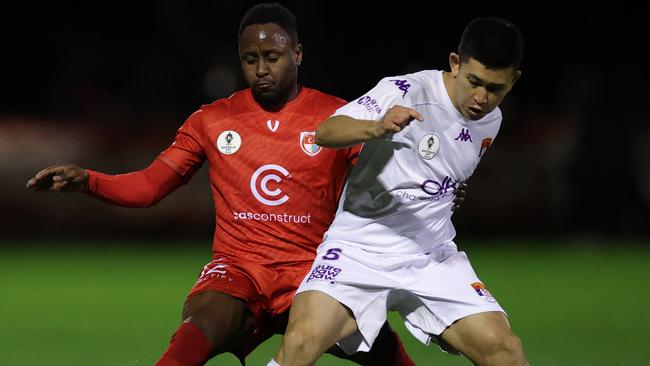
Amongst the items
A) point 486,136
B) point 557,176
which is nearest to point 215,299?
point 486,136

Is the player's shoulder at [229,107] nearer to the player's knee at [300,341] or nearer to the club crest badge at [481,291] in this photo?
the player's knee at [300,341]

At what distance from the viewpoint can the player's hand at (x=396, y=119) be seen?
468 cm

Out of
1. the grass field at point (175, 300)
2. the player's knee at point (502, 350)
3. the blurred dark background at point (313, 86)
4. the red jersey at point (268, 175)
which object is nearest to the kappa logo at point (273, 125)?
the red jersey at point (268, 175)

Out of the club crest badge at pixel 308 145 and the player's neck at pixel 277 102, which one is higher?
the player's neck at pixel 277 102

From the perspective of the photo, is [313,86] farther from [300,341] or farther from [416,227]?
[300,341]

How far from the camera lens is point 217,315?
5391 millimetres

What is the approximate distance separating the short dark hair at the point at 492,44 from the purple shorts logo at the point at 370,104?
1.61 ft

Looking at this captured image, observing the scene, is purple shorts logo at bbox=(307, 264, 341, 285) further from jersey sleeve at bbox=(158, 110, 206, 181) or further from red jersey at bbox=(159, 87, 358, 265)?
jersey sleeve at bbox=(158, 110, 206, 181)

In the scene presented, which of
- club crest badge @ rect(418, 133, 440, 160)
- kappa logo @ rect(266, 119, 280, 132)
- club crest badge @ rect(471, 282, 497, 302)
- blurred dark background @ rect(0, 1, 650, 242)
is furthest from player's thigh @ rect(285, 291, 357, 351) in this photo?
blurred dark background @ rect(0, 1, 650, 242)

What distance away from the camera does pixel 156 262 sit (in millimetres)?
13234

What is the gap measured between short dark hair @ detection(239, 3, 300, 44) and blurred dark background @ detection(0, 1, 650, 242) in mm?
8745

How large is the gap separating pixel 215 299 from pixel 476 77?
1685 mm

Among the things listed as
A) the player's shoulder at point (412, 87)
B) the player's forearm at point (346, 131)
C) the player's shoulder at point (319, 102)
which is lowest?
the player's shoulder at point (319, 102)

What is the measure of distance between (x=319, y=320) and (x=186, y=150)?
149 cm
